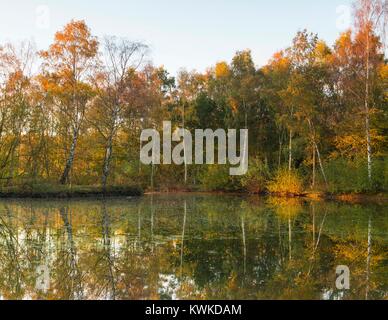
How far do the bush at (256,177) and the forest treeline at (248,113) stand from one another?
87 mm

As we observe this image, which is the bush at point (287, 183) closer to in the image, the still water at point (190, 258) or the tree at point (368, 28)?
the tree at point (368, 28)

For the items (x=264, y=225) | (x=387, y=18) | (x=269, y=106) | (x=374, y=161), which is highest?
(x=387, y=18)

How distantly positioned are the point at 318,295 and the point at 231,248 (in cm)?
382

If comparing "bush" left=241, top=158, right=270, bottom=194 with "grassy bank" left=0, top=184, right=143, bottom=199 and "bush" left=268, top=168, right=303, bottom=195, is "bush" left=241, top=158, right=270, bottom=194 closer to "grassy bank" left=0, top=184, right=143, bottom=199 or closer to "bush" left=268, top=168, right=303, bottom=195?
"bush" left=268, top=168, right=303, bottom=195

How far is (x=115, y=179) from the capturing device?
37656 millimetres

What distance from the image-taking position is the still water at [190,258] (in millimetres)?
6504

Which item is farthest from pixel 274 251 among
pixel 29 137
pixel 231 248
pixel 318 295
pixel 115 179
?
pixel 115 179

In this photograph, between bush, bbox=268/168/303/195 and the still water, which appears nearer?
the still water

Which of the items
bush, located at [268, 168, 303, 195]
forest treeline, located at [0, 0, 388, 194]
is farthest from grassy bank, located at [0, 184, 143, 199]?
bush, located at [268, 168, 303, 195]

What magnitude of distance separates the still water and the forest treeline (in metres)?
12.9

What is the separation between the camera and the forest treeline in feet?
87.4

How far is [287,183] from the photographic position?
28.5 meters
